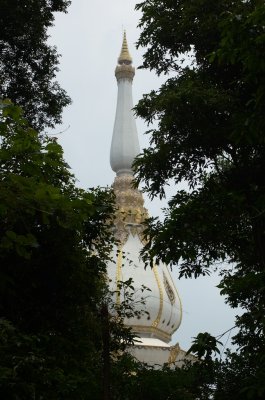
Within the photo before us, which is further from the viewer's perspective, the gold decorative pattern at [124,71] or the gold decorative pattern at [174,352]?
the gold decorative pattern at [124,71]

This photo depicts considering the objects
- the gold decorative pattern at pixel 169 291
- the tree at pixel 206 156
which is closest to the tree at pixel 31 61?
the tree at pixel 206 156

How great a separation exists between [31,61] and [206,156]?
329 centimetres

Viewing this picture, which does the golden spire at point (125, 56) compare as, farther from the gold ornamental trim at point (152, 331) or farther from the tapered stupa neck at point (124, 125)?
the gold ornamental trim at point (152, 331)

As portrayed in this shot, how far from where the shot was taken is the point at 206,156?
1018 cm

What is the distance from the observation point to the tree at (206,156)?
8945 mm

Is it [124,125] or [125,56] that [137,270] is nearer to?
[124,125]

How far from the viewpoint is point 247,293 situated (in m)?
9.36

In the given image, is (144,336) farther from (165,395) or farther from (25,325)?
(25,325)

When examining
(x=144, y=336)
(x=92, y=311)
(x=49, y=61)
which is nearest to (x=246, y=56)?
(x=92, y=311)

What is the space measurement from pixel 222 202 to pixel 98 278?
235cm

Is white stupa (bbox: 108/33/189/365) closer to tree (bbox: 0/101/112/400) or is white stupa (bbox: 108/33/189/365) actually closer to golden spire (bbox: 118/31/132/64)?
golden spire (bbox: 118/31/132/64)

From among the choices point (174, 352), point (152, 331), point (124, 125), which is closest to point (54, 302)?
point (174, 352)

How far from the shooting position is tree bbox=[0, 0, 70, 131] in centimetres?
1041

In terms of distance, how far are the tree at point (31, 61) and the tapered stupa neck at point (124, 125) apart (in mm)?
13943
